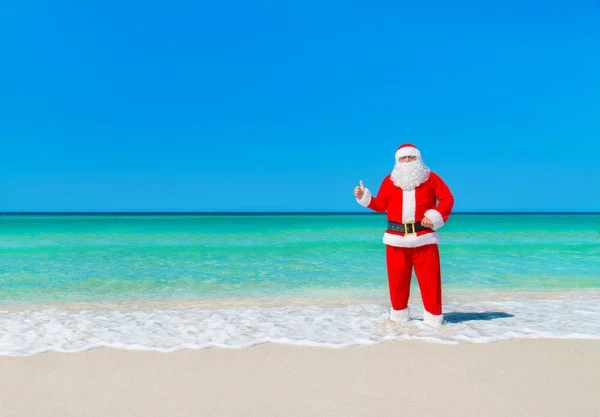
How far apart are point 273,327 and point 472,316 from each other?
6.58 ft

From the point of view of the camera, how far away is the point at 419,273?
166 inches

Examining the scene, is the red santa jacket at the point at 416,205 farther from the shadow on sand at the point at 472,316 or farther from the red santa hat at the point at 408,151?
the shadow on sand at the point at 472,316

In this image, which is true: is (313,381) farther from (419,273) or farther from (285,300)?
(285,300)

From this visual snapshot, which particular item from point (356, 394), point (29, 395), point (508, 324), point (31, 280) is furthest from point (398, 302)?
point (31, 280)

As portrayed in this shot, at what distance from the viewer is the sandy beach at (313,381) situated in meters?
2.39

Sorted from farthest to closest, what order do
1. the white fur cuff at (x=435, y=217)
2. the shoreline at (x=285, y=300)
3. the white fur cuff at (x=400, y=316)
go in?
1. the shoreline at (x=285, y=300)
2. the white fur cuff at (x=400, y=316)
3. the white fur cuff at (x=435, y=217)

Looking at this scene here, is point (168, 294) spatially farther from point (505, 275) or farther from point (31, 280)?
point (505, 275)

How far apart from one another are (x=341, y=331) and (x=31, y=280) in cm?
638

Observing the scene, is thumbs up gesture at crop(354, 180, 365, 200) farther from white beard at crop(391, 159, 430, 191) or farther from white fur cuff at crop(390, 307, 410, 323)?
white fur cuff at crop(390, 307, 410, 323)

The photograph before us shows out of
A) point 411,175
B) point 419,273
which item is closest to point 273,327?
point 419,273

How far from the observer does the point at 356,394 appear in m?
2.58

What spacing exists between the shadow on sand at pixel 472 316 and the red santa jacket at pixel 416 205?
0.87 m

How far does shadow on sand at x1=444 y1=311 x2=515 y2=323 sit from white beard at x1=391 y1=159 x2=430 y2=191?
133cm

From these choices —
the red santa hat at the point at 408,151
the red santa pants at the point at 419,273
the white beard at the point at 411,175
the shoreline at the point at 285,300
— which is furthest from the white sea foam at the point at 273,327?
the red santa hat at the point at 408,151
